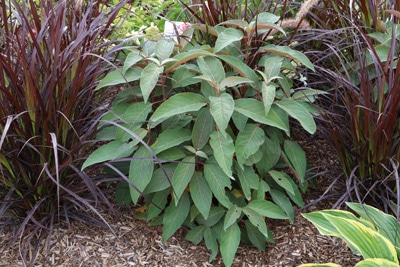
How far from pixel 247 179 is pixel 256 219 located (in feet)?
0.61

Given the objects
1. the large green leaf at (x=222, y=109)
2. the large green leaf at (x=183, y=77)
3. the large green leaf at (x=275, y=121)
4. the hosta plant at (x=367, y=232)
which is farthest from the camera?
the large green leaf at (x=183, y=77)

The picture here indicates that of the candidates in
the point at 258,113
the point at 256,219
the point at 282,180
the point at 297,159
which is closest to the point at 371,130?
the point at 297,159

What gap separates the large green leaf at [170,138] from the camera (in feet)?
7.57

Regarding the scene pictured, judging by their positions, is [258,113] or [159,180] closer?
[258,113]

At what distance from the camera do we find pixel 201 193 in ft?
7.66

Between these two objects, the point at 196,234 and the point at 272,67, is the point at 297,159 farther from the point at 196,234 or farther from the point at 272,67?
the point at 196,234

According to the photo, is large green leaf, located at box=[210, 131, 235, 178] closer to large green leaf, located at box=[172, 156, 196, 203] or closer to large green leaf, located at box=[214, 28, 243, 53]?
large green leaf, located at box=[172, 156, 196, 203]

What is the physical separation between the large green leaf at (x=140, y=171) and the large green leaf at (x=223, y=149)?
0.27 meters

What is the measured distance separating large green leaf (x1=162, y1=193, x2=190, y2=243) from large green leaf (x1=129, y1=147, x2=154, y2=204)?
209 millimetres

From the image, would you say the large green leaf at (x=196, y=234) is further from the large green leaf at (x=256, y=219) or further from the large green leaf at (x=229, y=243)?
the large green leaf at (x=256, y=219)

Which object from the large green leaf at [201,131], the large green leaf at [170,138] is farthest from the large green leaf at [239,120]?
the large green leaf at [170,138]

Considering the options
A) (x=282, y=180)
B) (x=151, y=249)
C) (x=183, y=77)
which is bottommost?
(x=151, y=249)

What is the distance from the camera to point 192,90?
8.59 ft

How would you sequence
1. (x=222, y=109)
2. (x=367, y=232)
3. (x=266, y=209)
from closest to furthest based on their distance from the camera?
1. (x=367, y=232)
2. (x=222, y=109)
3. (x=266, y=209)
